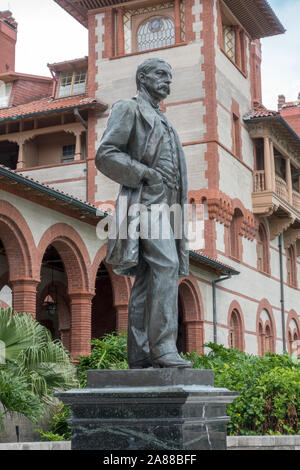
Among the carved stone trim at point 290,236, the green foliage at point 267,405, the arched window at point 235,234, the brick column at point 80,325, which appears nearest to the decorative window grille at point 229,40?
the arched window at point 235,234

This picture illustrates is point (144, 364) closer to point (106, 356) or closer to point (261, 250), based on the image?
point (106, 356)

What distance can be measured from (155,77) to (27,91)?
2798cm

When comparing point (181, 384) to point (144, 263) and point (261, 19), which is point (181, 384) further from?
point (261, 19)

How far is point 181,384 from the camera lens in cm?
556

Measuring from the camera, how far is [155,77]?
6.36 metres

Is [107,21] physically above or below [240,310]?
above

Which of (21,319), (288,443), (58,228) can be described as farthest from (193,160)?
(288,443)

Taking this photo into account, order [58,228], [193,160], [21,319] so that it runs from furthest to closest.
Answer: [193,160] < [58,228] < [21,319]

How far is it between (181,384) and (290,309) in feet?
99.8

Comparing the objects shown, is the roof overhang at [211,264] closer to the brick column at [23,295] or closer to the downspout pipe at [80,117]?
the brick column at [23,295]

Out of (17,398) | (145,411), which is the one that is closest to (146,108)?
(145,411)

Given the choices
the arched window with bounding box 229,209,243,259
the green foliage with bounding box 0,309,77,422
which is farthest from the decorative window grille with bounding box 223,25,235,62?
the green foliage with bounding box 0,309,77,422

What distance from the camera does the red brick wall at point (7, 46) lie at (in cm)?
4103

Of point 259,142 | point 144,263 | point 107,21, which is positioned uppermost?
point 107,21
